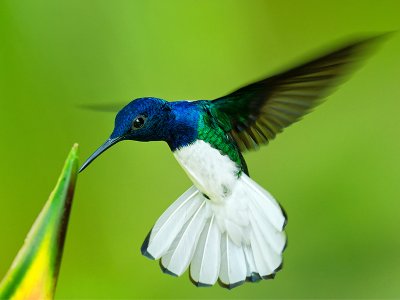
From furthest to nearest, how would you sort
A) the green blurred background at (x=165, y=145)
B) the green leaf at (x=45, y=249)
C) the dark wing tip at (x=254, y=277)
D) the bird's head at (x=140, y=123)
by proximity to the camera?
the green blurred background at (x=165, y=145) < the dark wing tip at (x=254, y=277) < the bird's head at (x=140, y=123) < the green leaf at (x=45, y=249)

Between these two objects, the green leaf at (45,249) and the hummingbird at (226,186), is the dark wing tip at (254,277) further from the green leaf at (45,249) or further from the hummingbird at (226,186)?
the green leaf at (45,249)

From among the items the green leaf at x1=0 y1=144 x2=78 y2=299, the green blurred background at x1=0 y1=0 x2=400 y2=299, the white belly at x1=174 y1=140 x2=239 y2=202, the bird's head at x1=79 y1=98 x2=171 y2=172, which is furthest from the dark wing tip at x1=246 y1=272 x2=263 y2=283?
the green blurred background at x1=0 y1=0 x2=400 y2=299

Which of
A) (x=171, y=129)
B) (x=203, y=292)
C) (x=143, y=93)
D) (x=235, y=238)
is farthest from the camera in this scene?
(x=143, y=93)

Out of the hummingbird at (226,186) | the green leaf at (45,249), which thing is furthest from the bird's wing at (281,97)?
the green leaf at (45,249)

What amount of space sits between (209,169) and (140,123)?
0.13m

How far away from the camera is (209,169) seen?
0.70 metres

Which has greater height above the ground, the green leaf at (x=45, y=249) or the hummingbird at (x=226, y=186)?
the hummingbird at (x=226, y=186)

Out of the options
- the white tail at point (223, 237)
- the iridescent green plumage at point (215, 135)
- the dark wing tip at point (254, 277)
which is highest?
the iridescent green plumage at point (215, 135)

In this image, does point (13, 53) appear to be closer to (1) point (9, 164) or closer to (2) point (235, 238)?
(1) point (9, 164)

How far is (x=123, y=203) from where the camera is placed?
147 cm

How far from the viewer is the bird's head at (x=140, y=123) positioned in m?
0.57

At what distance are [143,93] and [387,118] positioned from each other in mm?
559

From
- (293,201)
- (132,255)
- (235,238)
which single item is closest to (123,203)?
(132,255)

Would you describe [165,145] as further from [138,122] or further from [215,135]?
[138,122]
